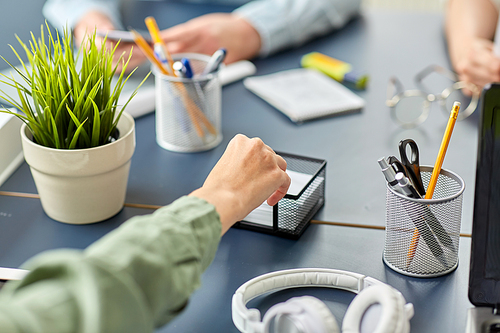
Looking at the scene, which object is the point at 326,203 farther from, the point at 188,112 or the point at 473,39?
the point at 473,39

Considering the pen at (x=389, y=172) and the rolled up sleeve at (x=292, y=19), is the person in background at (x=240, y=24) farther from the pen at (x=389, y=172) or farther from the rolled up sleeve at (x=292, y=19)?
the pen at (x=389, y=172)

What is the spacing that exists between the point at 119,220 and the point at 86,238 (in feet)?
0.20

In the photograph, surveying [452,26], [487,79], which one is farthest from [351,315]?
[452,26]

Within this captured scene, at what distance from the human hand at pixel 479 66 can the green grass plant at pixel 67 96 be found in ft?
2.80

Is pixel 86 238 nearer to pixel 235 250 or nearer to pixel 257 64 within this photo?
pixel 235 250

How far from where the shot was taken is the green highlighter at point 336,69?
119 cm

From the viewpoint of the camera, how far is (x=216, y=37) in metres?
1.30

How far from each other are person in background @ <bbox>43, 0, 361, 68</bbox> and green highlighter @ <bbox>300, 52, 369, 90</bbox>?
115 mm

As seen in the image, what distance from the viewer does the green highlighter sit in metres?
1.19

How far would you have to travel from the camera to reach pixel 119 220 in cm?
75

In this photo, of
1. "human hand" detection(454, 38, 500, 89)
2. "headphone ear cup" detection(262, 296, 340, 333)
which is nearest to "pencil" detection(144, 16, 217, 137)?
"headphone ear cup" detection(262, 296, 340, 333)

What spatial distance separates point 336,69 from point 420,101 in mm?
249

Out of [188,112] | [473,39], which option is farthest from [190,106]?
[473,39]

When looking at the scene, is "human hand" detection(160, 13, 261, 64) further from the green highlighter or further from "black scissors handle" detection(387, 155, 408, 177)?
"black scissors handle" detection(387, 155, 408, 177)
